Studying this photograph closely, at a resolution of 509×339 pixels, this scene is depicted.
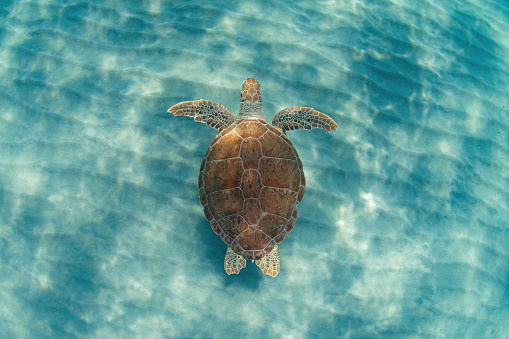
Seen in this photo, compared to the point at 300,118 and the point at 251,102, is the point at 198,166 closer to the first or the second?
the point at 251,102

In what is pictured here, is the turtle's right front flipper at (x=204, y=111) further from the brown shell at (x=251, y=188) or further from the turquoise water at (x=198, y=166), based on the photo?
the brown shell at (x=251, y=188)

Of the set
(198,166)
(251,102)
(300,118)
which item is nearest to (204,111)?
(251,102)

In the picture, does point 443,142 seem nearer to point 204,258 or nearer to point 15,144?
point 204,258

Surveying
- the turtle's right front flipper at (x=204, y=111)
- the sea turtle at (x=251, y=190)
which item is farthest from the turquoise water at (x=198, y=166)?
the sea turtle at (x=251, y=190)

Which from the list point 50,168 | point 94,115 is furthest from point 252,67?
point 50,168

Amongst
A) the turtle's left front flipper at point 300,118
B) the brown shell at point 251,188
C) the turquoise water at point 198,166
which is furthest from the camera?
the turtle's left front flipper at point 300,118

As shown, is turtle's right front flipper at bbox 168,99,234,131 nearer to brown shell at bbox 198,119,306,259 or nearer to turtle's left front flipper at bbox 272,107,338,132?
brown shell at bbox 198,119,306,259
